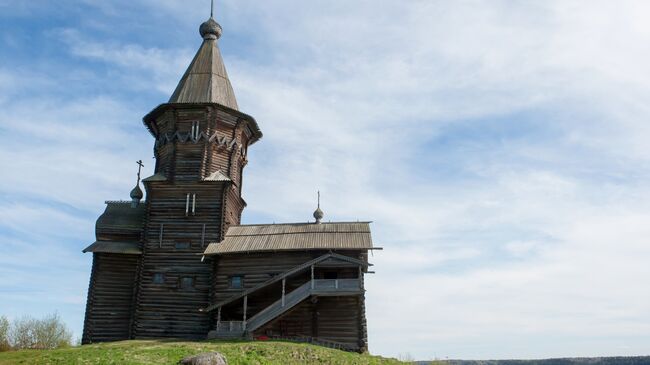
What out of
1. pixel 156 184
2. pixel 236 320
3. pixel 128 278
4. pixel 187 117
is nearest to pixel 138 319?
pixel 128 278

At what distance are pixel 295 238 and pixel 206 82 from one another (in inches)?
499

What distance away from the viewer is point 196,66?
36.5 metres

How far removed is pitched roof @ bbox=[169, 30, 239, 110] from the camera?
34.1m

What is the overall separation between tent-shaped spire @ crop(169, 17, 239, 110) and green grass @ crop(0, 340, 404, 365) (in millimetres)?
16173

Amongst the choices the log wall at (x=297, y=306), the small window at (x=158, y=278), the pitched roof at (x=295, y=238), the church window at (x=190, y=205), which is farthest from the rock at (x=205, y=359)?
the church window at (x=190, y=205)

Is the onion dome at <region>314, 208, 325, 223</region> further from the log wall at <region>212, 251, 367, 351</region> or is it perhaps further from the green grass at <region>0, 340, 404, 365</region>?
the green grass at <region>0, 340, 404, 365</region>

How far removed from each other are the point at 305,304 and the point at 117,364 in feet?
36.2

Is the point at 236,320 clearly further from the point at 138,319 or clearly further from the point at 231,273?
the point at 138,319

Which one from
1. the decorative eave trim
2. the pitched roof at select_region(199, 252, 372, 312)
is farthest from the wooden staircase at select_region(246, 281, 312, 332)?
the decorative eave trim

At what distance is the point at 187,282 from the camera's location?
2994 cm

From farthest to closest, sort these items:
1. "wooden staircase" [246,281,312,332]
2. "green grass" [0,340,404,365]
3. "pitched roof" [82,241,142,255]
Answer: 1. "pitched roof" [82,241,142,255]
2. "wooden staircase" [246,281,312,332]
3. "green grass" [0,340,404,365]

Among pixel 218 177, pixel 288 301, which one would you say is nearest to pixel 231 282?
pixel 288 301

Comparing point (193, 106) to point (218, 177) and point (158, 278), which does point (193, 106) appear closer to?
point (218, 177)

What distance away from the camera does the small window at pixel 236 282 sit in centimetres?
2908
